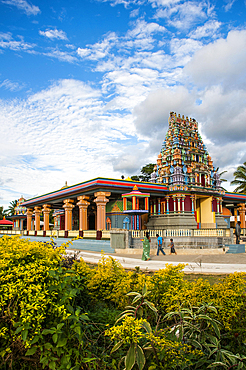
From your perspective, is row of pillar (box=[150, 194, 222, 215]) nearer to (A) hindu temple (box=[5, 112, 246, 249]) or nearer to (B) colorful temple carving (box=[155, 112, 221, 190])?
(A) hindu temple (box=[5, 112, 246, 249])

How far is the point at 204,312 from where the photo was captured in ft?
10.7

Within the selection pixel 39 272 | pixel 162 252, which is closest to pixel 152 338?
pixel 39 272

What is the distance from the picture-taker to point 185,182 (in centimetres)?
Result: 2397

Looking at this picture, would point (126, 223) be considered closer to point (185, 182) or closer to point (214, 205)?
point (185, 182)

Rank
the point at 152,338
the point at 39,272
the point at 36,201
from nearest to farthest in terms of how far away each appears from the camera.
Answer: the point at 152,338 < the point at 39,272 < the point at 36,201

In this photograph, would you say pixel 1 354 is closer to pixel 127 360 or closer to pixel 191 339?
pixel 127 360

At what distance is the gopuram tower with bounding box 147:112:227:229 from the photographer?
23438 millimetres

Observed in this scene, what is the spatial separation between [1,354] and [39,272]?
76cm

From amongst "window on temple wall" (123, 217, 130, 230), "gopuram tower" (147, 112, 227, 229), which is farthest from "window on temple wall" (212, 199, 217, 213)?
"window on temple wall" (123, 217, 130, 230)

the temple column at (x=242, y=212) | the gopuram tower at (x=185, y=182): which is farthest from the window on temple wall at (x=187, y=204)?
the temple column at (x=242, y=212)

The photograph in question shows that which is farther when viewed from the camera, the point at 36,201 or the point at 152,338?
the point at 36,201

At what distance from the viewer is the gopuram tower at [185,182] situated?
2344cm

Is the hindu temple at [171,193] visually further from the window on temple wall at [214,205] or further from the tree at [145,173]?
the tree at [145,173]

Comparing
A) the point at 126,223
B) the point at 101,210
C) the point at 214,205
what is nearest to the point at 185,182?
the point at 214,205
